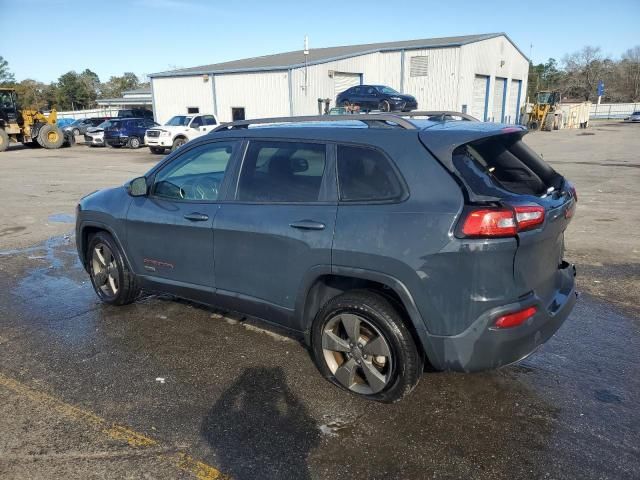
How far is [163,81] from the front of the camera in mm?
35094

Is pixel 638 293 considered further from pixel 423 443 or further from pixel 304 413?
pixel 304 413

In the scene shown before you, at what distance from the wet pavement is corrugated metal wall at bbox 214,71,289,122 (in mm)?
25402

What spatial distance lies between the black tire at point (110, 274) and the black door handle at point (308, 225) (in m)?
2.10

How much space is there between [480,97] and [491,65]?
8.02 feet

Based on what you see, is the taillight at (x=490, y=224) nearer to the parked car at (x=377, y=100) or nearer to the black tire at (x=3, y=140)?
the parked car at (x=377, y=100)

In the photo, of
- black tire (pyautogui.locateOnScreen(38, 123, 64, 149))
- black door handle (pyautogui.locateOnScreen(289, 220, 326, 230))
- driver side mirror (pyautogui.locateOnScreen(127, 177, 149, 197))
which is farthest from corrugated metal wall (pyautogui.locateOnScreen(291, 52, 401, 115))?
black door handle (pyautogui.locateOnScreen(289, 220, 326, 230))

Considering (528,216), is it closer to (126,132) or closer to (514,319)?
(514,319)

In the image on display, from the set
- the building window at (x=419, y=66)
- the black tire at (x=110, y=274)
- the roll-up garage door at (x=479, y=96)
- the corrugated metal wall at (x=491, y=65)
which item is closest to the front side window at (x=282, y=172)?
the black tire at (x=110, y=274)

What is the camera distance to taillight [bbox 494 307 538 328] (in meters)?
2.74

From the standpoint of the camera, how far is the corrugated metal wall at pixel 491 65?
3400 cm

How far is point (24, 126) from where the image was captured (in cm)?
2722

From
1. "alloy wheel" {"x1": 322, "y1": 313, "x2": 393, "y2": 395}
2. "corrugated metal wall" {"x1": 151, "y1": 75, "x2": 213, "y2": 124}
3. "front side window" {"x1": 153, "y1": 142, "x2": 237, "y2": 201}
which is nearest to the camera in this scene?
"alloy wheel" {"x1": 322, "y1": 313, "x2": 393, "y2": 395}

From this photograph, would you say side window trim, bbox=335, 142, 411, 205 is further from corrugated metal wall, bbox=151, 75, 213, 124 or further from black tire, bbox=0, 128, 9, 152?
corrugated metal wall, bbox=151, 75, 213, 124

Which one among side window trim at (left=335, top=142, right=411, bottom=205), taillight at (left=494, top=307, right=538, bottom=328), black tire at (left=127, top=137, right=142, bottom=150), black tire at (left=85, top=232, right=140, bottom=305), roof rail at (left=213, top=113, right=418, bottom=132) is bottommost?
black tire at (left=127, top=137, right=142, bottom=150)
